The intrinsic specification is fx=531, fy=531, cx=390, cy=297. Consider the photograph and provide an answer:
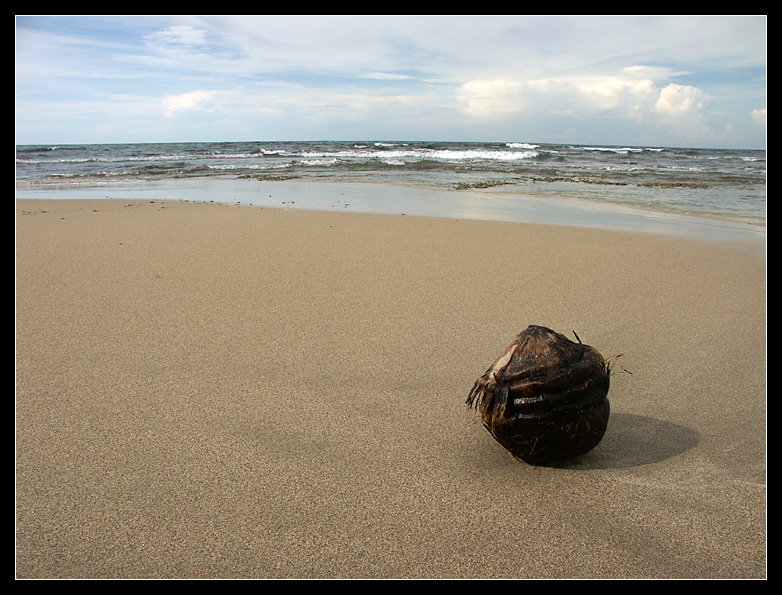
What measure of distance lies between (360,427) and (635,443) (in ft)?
3.84

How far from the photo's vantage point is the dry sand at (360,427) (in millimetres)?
1671

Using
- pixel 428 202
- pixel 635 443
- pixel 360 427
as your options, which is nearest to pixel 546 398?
pixel 635 443

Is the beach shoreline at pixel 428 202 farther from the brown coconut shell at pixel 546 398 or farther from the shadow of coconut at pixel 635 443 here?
the brown coconut shell at pixel 546 398

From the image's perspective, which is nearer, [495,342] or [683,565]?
[683,565]

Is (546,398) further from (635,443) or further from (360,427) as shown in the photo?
(360,427)

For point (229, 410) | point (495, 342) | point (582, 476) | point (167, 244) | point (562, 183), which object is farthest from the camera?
point (562, 183)

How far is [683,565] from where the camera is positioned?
163 cm

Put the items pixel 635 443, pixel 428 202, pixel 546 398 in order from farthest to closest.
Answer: pixel 428 202 < pixel 635 443 < pixel 546 398

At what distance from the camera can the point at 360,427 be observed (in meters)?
2.33

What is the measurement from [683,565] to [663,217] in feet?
27.4

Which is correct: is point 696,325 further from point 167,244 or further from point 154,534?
point 167,244

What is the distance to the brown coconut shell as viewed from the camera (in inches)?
74.7

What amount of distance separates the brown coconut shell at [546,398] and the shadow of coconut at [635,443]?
137 mm

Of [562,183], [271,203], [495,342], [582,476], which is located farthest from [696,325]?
[562,183]
